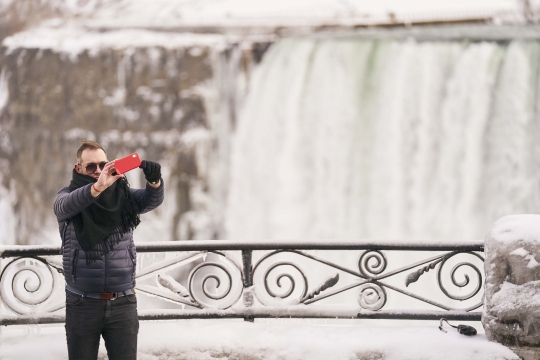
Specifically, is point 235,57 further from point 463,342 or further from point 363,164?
point 463,342

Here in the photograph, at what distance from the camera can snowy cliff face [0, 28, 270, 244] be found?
13.0 m

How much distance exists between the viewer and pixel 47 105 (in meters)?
13.3

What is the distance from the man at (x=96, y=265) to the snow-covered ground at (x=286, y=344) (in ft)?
2.80

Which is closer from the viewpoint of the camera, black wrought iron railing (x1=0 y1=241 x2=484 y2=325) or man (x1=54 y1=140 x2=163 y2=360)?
man (x1=54 y1=140 x2=163 y2=360)

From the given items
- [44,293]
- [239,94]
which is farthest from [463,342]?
[239,94]

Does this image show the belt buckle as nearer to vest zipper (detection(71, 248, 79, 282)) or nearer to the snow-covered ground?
vest zipper (detection(71, 248, 79, 282))

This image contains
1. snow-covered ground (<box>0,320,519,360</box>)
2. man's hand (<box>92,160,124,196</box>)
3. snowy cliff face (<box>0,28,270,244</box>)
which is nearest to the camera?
man's hand (<box>92,160,124,196</box>)

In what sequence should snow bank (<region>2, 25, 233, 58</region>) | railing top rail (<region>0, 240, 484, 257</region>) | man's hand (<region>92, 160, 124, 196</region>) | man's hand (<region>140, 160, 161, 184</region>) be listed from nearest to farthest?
man's hand (<region>92, 160, 124, 196</region>) → man's hand (<region>140, 160, 161, 184</region>) → railing top rail (<region>0, 240, 484, 257</region>) → snow bank (<region>2, 25, 233, 58</region>)

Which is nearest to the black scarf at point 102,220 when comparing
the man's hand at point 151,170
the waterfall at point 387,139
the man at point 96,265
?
the man at point 96,265

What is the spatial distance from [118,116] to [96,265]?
11.5 metres

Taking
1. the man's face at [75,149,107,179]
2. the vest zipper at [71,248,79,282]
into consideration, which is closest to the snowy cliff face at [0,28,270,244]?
the man's face at [75,149,107,179]

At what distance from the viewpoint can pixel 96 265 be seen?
231 centimetres

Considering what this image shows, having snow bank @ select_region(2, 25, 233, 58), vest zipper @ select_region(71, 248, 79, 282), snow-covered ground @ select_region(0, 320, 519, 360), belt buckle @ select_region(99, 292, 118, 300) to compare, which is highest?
snow bank @ select_region(2, 25, 233, 58)

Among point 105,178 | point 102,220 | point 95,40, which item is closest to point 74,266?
point 102,220
